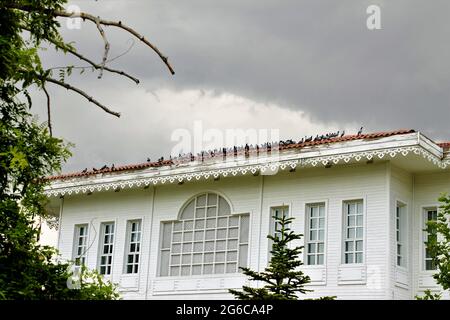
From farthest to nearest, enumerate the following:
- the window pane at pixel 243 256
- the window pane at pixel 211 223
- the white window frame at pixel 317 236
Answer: the window pane at pixel 211 223 < the window pane at pixel 243 256 < the white window frame at pixel 317 236

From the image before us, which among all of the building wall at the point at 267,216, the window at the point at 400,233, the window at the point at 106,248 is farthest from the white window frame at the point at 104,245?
the window at the point at 400,233

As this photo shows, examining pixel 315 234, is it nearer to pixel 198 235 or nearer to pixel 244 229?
pixel 244 229

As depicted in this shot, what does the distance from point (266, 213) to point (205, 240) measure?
6.50 ft

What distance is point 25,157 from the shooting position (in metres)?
6.61

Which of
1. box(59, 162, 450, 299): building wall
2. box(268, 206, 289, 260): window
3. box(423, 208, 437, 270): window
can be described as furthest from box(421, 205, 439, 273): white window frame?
box(268, 206, 289, 260): window

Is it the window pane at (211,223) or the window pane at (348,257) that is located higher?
the window pane at (211,223)

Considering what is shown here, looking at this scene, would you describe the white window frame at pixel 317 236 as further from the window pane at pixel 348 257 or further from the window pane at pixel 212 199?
the window pane at pixel 212 199

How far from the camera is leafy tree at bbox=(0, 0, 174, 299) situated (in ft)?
21.7

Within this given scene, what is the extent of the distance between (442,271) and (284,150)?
5655mm

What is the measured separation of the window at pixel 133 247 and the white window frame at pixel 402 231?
7679mm

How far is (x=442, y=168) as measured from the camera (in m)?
20.4

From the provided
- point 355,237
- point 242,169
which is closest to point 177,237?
point 242,169

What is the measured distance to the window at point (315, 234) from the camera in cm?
2107
